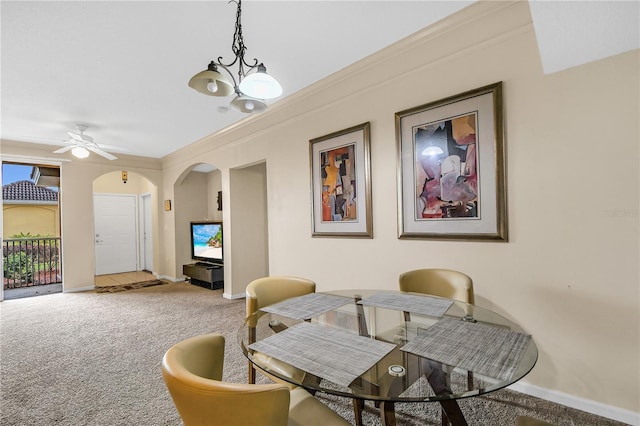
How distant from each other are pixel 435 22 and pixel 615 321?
222cm

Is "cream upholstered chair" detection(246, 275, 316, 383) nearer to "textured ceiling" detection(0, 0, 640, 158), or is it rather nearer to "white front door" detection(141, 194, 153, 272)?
"textured ceiling" detection(0, 0, 640, 158)

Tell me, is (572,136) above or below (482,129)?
below

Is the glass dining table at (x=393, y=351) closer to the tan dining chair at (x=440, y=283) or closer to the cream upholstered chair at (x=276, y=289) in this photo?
the tan dining chair at (x=440, y=283)

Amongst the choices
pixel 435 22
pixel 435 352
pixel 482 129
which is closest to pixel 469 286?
pixel 435 352

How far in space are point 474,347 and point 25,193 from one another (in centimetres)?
1359

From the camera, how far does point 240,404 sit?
2.66ft

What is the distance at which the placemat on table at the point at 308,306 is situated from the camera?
62.7 inches

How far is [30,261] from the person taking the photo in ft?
20.3

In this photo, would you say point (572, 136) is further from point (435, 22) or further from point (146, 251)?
point (146, 251)

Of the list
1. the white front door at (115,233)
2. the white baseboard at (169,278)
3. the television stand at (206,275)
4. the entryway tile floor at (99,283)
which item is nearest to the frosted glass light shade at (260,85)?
the television stand at (206,275)

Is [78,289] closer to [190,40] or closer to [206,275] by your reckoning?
[206,275]

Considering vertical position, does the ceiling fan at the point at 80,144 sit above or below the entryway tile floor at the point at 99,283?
above

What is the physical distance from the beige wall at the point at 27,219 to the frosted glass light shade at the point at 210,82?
31.6 ft

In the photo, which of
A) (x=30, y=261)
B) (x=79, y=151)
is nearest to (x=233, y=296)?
(x=79, y=151)
